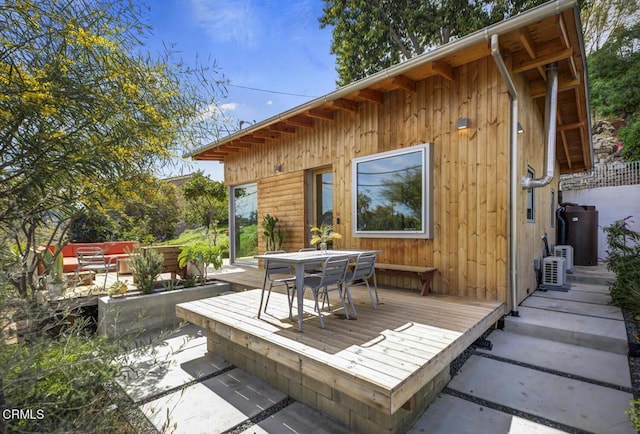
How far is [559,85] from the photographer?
14.7 feet

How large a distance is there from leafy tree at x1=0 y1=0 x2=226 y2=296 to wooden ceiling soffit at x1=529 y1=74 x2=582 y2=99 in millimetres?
5066

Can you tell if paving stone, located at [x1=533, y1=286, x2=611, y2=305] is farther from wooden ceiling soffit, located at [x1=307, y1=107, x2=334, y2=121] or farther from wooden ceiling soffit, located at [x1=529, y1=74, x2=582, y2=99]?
wooden ceiling soffit, located at [x1=307, y1=107, x2=334, y2=121]

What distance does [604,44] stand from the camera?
15609mm

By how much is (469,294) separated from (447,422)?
2053 millimetres

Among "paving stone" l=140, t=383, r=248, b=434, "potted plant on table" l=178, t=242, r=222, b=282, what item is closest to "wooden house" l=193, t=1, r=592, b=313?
"potted plant on table" l=178, t=242, r=222, b=282

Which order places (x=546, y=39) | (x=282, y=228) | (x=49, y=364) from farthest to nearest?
(x=282, y=228), (x=546, y=39), (x=49, y=364)

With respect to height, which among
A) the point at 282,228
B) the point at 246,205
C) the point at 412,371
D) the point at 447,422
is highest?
the point at 246,205

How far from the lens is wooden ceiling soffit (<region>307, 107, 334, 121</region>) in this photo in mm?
5271

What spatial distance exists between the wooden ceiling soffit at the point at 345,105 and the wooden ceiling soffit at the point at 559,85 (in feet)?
8.59

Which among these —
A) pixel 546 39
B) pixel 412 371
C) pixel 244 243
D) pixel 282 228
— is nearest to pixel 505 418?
pixel 412 371

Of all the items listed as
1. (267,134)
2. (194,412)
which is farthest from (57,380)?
(267,134)

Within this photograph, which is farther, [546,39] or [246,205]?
[246,205]

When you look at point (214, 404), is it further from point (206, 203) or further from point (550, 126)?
point (206, 203)

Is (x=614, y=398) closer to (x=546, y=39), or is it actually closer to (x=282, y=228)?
(x=546, y=39)
